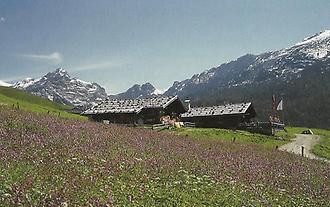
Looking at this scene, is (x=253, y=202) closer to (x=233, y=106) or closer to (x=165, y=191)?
(x=165, y=191)

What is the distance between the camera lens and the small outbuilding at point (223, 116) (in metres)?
82.4

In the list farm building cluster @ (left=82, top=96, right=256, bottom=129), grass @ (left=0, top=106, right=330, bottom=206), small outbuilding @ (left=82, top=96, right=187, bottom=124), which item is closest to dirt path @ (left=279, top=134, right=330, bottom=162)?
farm building cluster @ (left=82, top=96, right=256, bottom=129)

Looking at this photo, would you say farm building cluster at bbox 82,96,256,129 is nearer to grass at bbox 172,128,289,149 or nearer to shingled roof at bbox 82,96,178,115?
shingled roof at bbox 82,96,178,115

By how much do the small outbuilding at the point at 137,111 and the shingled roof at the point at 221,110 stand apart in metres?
6.40

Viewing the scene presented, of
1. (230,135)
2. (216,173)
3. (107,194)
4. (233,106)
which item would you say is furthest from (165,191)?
(233,106)

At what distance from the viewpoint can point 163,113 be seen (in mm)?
79812

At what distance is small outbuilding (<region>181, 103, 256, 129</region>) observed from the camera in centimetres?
8238

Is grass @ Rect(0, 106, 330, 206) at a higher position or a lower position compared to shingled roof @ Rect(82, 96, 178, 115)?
lower

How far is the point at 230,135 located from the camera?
195 feet

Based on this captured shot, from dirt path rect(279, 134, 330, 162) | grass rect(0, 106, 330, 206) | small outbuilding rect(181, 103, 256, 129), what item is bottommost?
dirt path rect(279, 134, 330, 162)

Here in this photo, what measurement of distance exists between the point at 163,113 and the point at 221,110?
1255 cm

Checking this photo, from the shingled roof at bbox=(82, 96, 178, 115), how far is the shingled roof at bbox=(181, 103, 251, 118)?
321 inches

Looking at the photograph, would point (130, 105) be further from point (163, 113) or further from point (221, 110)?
point (221, 110)

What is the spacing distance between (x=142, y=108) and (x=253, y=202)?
64.5 metres
